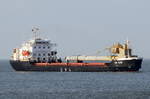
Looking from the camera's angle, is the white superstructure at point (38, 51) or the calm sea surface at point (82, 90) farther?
the white superstructure at point (38, 51)

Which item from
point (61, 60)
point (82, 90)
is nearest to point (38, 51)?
point (61, 60)

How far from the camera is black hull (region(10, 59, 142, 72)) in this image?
347 feet

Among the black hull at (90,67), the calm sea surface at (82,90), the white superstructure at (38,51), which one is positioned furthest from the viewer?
the white superstructure at (38,51)

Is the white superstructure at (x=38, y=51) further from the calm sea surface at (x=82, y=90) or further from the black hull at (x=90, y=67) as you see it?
the calm sea surface at (x=82, y=90)

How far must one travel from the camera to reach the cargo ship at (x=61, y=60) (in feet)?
351

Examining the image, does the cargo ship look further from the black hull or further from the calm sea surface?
the calm sea surface

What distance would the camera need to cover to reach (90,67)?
11044 centimetres

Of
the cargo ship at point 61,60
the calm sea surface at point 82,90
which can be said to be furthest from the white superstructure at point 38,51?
the calm sea surface at point 82,90

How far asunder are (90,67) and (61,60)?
11940mm

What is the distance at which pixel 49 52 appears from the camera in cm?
11856

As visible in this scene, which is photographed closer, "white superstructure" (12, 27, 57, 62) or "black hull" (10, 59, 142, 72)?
"black hull" (10, 59, 142, 72)

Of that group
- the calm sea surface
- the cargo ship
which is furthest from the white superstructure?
the calm sea surface

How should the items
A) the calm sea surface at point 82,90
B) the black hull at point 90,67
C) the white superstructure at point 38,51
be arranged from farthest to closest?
1. the white superstructure at point 38,51
2. the black hull at point 90,67
3. the calm sea surface at point 82,90

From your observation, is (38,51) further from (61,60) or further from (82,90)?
(82,90)
